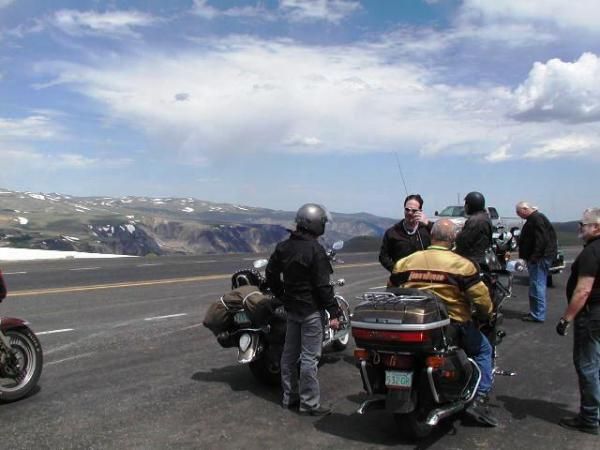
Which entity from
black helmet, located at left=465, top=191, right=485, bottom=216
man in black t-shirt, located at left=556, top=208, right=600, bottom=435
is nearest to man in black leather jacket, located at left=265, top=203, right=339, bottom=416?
man in black t-shirt, located at left=556, top=208, right=600, bottom=435

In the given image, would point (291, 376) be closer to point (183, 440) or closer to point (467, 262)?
point (183, 440)

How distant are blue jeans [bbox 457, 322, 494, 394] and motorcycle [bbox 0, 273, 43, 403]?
4216 mm

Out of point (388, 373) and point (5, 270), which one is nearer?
point (388, 373)

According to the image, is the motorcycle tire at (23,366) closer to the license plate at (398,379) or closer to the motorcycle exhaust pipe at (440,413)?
the license plate at (398,379)

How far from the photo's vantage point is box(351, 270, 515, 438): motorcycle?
4.48 meters

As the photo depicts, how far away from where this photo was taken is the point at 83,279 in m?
16.4

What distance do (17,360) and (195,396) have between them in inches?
70.2

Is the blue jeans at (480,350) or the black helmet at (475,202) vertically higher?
the black helmet at (475,202)

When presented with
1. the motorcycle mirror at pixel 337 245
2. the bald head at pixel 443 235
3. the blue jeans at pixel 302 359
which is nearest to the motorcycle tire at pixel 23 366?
the blue jeans at pixel 302 359

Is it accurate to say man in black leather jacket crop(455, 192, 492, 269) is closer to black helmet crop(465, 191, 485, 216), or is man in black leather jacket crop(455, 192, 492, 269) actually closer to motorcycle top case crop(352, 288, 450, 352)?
black helmet crop(465, 191, 485, 216)

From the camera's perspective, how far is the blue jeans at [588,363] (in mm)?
4945

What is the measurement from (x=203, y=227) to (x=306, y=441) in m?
131

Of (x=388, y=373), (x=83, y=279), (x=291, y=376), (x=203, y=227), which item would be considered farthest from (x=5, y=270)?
(x=203, y=227)

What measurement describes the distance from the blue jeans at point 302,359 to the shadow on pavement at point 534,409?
6.06 ft
